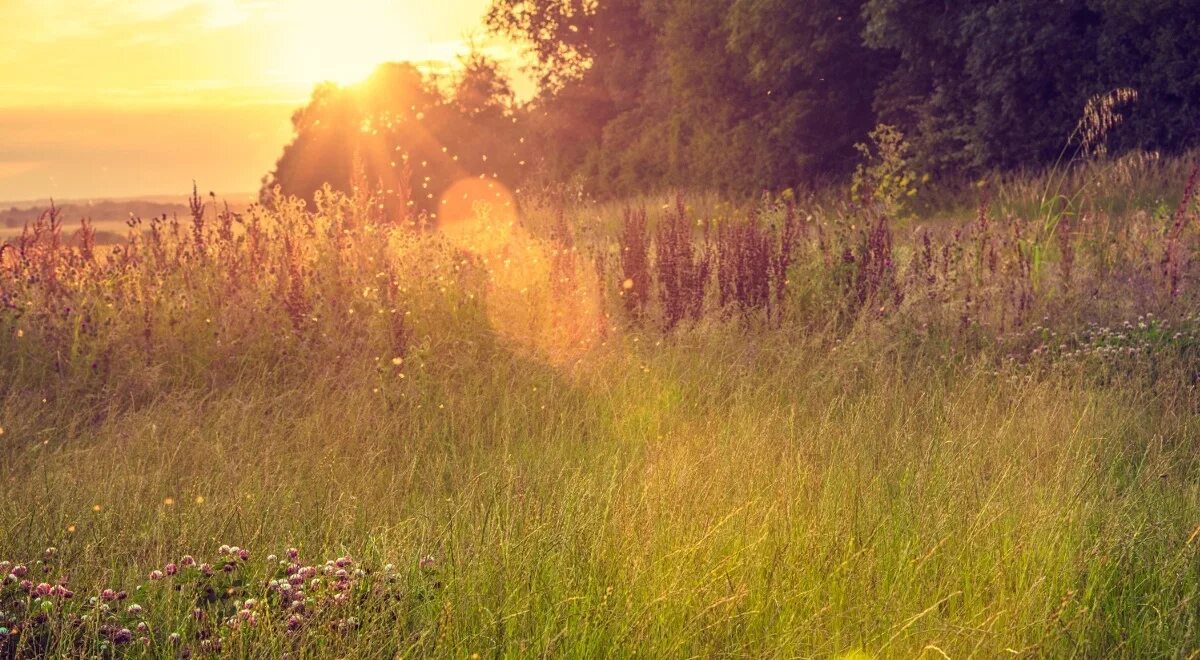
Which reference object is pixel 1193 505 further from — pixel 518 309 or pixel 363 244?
pixel 363 244

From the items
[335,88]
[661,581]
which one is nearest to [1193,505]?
[661,581]

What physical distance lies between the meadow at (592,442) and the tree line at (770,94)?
65.4 inches

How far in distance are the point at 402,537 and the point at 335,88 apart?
1394 inches

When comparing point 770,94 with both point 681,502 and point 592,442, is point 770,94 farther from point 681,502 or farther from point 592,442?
point 681,502

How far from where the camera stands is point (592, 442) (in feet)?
14.0

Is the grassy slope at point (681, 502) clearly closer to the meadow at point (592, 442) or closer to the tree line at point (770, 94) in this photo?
the meadow at point (592, 442)

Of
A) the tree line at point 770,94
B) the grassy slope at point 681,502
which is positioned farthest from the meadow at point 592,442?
the tree line at point 770,94

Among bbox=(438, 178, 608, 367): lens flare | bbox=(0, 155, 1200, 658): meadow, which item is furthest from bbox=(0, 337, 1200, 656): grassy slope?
bbox=(438, 178, 608, 367): lens flare

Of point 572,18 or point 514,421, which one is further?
point 572,18

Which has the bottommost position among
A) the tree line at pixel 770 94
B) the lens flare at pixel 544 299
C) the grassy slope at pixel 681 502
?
the grassy slope at pixel 681 502

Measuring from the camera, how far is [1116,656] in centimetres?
258

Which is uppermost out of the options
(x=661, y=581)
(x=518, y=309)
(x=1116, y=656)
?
(x=518, y=309)

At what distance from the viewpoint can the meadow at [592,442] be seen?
2598mm

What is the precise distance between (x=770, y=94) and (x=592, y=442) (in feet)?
64.9
